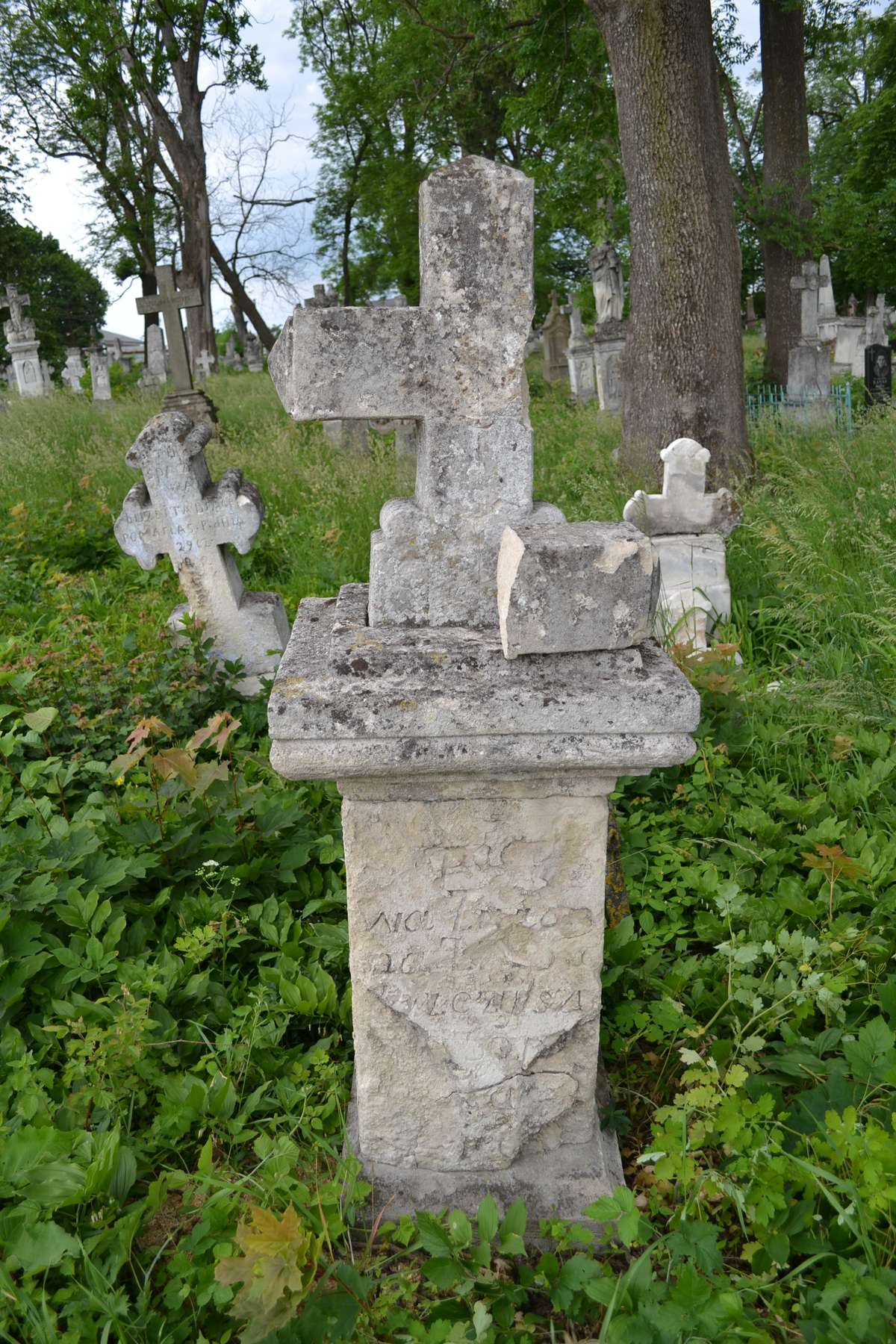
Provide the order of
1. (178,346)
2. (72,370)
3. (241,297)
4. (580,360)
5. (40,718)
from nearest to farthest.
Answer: (40,718) < (178,346) < (580,360) < (72,370) < (241,297)

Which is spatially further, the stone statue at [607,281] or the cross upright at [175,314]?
the stone statue at [607,281]

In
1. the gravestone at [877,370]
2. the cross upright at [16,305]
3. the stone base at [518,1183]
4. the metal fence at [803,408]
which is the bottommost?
the stone base at [518,1183]

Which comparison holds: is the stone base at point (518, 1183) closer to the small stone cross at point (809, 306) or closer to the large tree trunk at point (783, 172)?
the large tree trunk at point (783, 172)

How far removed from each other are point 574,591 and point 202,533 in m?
3.20

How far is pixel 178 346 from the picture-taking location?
996 cm

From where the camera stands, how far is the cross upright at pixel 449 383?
63.0 inches

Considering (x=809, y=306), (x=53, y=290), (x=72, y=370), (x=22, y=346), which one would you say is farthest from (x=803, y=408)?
(x=53, y=290)

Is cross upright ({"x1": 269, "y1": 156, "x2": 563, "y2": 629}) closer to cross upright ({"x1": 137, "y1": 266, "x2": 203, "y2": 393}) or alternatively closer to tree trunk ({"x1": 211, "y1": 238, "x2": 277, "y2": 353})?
cross upright ({"x1": 137, "y1": 266, "x2": 203, "y2": 393})

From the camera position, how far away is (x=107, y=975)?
7.61ft

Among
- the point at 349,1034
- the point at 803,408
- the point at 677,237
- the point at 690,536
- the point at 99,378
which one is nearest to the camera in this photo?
the point at 349,1034

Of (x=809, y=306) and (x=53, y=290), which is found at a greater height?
(x=53, y=290)

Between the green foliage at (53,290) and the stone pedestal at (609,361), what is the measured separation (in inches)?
770

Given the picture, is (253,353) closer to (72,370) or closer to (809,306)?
(72,370)

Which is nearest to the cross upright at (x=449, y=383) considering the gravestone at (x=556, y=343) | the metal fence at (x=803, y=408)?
the metal fence at (x=803, y=408)
